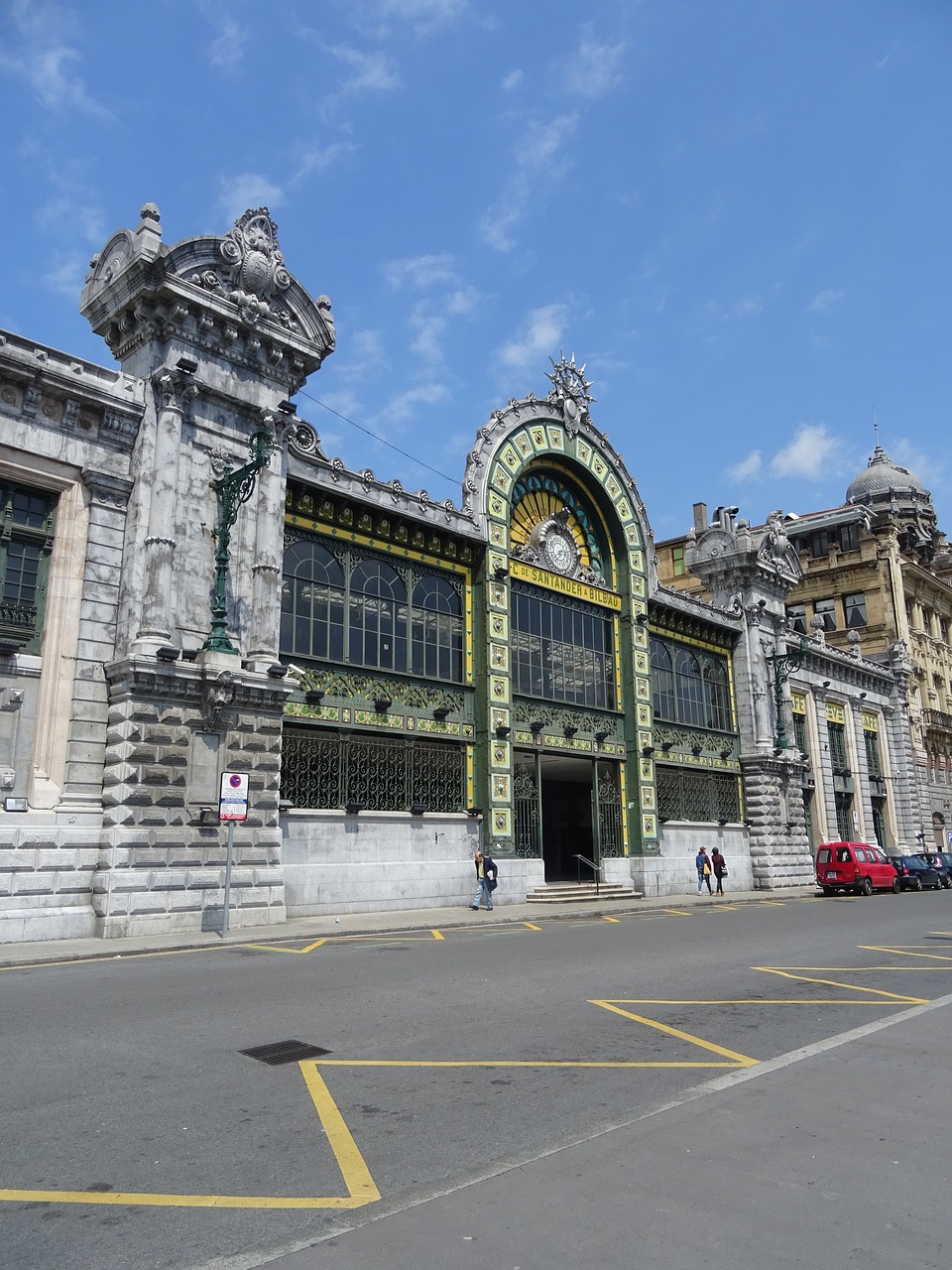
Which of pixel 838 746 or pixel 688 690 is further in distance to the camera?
pixel 838 746

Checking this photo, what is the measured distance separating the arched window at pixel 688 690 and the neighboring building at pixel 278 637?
266 mm

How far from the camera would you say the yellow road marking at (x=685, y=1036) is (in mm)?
7789

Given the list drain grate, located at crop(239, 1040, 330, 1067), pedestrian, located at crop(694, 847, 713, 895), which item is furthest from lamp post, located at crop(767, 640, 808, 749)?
drain grate, located at crop(239, 1040, 330, 1067)

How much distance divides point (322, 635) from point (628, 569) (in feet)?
48.2

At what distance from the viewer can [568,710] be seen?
3180 cm

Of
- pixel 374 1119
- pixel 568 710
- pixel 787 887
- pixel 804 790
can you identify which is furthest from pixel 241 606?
pixel 804 790

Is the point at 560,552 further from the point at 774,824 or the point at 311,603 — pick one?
the point at 774,824

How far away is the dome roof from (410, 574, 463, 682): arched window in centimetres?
5756

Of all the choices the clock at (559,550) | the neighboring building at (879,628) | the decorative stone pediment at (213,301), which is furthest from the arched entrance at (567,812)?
the neighboring building at (879,628)

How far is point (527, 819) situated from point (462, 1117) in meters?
23.3

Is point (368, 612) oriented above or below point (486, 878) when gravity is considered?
above

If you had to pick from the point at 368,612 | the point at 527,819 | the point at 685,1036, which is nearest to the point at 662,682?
the point at 527,819

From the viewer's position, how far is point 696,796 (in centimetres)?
3766

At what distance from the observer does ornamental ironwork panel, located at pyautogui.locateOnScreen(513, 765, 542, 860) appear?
28.9 meters
